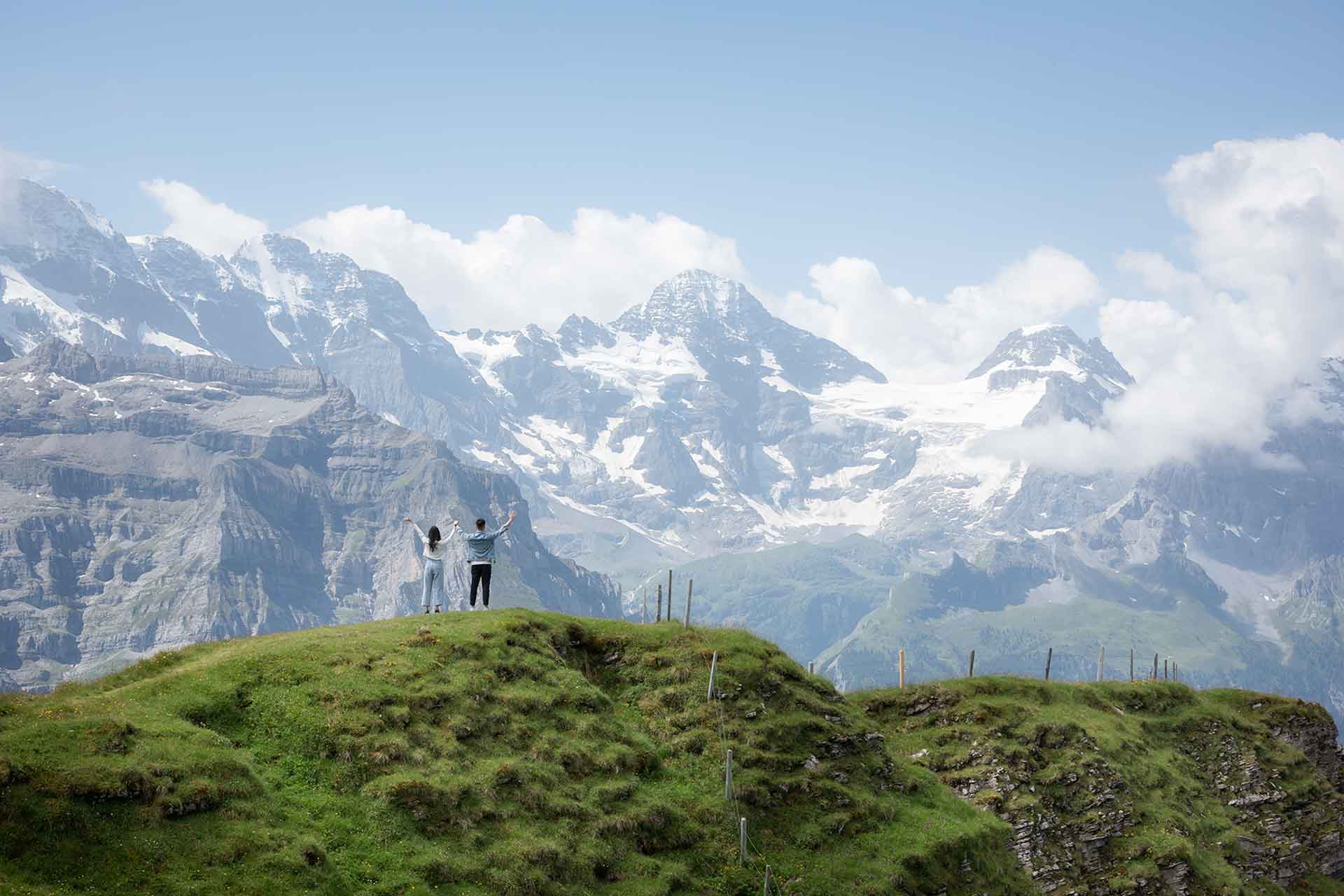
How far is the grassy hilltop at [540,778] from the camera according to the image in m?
31.6

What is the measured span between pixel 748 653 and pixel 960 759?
17086 millimetres

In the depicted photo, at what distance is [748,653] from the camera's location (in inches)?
2084

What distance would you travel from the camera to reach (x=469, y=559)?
51656 millimetres

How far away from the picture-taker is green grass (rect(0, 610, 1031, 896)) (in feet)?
102

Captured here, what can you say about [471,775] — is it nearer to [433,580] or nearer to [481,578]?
[433,580]

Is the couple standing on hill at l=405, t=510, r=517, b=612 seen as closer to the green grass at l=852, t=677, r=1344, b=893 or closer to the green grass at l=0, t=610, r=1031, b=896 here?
the green grass at l=0, t=610, r=1031, b=896

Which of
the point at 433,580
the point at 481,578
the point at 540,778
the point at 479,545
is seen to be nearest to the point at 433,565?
the point at 433,580

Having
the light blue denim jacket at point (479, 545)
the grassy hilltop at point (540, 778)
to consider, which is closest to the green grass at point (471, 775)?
the grassy hilltop at point (540, 778)

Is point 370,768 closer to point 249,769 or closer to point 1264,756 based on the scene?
point 249,769

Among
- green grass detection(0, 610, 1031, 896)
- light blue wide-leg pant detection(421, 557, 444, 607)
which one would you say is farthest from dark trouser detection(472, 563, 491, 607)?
green grass detection(0, 610, 1031, 896)

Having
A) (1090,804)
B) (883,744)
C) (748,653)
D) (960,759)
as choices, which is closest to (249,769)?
(748,653)

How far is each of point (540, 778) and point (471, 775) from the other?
9.25 ft

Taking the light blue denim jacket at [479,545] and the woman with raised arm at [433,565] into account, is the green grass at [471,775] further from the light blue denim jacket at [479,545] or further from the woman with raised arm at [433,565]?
the light blue denim jacket at [479,545]

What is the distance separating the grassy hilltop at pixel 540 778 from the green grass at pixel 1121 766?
0.23 m
